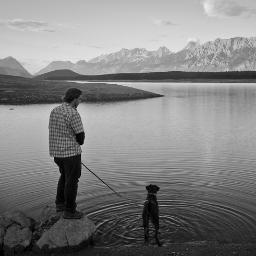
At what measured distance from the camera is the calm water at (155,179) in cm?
1258

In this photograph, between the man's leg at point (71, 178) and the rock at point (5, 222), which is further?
A: the rock at point (5, 222)

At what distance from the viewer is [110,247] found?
1068 cm

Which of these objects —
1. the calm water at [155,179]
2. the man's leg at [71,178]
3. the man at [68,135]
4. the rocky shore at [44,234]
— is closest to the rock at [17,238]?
the rocky shore at [44,234]

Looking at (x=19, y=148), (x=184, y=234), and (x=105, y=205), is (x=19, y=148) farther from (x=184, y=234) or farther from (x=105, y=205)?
(x=184, y=234)

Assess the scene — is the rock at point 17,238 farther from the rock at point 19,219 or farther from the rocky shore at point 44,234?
the rock at point 19,219

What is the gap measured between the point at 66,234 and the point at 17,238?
1264mm

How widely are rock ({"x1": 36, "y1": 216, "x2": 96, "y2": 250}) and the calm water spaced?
2.20ft

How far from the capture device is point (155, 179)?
18.7 meters

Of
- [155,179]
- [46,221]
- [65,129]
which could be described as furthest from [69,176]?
[155,179]

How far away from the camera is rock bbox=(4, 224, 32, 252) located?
10.5 m

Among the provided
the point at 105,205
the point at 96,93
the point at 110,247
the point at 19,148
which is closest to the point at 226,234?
the point at 110,247

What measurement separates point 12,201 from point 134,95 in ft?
269

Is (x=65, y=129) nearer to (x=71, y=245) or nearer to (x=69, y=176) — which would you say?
(x=69, y=176)

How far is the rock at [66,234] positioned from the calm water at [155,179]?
2.20ft
